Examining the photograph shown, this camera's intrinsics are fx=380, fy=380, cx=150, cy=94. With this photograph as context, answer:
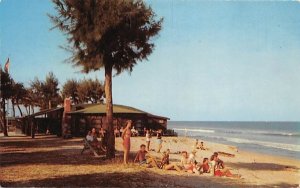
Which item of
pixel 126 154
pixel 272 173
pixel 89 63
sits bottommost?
pixel 272 173

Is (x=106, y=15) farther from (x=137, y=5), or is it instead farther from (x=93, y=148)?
(x=93, y=148)

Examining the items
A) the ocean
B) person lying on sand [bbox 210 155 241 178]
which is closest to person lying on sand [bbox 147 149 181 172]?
person lying on sand [bbox 210 155 241 178]

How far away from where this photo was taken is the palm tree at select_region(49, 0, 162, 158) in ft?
52.2

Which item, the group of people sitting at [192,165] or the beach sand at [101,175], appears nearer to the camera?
the beach sand at [101,175]

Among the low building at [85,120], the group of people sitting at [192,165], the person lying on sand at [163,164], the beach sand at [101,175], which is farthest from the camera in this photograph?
the low building at [85,120]

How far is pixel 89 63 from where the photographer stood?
1719 cm

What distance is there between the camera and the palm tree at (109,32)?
1591cm

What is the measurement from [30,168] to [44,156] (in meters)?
3.85

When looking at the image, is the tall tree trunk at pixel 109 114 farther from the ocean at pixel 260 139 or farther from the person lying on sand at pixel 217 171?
the ocean at pixel 260 139

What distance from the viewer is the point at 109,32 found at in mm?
16516

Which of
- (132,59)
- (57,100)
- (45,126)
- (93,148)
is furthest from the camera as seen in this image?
(57,100)

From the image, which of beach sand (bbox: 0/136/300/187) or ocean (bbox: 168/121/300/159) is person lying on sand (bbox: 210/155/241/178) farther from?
ocean (bbox: 168/121/300/159)

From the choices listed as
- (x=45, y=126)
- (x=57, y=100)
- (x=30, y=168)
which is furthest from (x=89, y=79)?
(x=30, y=168)

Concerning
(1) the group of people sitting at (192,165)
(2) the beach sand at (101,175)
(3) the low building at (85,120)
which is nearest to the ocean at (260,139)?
(3) the low building at (85,120)
